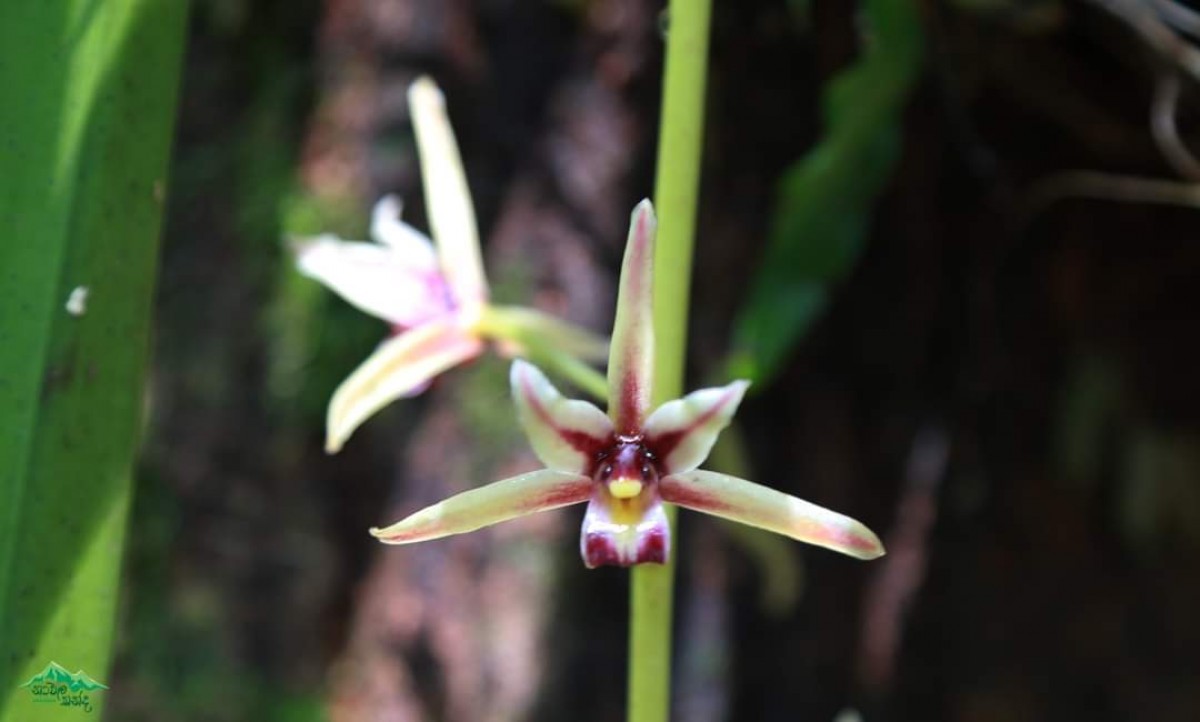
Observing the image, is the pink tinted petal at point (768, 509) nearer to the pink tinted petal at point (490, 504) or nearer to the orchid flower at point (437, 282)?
the pink tinted petal at point (490, 504)

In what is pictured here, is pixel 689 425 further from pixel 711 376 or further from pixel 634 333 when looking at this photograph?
pixel 711 376

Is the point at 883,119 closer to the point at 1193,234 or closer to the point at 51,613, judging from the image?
the point at 1193,234

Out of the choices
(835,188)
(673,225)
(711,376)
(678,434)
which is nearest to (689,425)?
(678,434)

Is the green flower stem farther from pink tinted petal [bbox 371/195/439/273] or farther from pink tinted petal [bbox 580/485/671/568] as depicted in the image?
pink tinted petal [bbox 371/195/439/273]

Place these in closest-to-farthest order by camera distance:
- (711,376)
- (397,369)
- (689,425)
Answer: (689,425)
(397,369)
(711,376)

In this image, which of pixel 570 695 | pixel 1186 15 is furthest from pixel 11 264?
pixel 1186 15

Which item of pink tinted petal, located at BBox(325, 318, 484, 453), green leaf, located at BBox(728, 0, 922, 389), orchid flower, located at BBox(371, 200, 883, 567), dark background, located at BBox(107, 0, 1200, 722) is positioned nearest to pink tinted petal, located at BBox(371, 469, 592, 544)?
orchid flower, located at BBox(371, 200, 883, 567)
